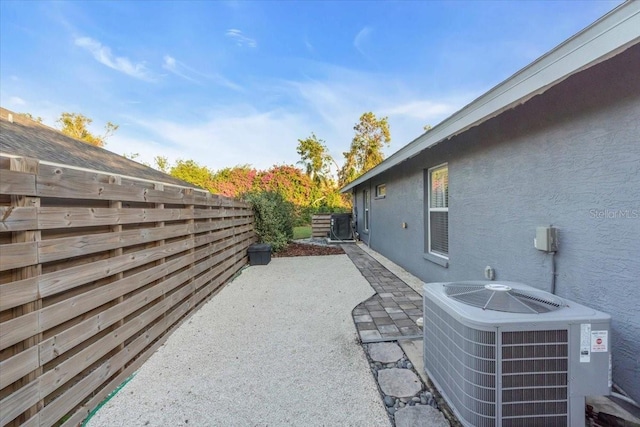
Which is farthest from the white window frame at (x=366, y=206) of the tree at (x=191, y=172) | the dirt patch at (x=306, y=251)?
the tree at (x=191, y=172)

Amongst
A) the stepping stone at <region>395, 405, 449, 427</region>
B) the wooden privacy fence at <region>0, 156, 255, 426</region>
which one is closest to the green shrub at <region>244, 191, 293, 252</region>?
the wooden privacy fence at <region>0, 156, 255, 426</region>

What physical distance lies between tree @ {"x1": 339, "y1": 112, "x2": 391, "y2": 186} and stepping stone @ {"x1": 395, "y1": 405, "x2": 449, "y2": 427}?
19472 mm

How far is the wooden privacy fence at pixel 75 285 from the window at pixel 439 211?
3.90 m

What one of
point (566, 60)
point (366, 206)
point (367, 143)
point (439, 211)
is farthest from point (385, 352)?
point (367, 143)

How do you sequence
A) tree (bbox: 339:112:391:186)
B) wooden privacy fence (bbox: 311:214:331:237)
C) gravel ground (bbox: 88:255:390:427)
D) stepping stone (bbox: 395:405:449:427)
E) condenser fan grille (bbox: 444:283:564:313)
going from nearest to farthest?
condenser fan grille (bbox: 444:283:564:313) < stepping stone (bbox: 395:405:449:427) < gravel ground (bbox: 88:255:390:427) < wooden privacy fence (bbox: 311:214:331:237) < tree (bbox: 339:112:391:186)

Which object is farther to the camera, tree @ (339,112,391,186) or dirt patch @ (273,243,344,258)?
tree @ (339,112,391,186)

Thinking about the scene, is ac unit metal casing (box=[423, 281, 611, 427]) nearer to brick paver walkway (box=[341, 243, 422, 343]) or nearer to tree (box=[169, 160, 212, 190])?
brick paver walkway (box=[341, 243, 422, 343])

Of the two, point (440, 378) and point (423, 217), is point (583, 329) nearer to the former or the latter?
point (440, 378)

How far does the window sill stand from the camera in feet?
14.1

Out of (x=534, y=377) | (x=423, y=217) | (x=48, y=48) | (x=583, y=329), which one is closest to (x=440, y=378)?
(x=534, y=377)

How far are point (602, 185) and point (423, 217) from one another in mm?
3258

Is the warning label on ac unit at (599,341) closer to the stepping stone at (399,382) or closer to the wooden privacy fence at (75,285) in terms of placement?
the stepping stone at (399,382)

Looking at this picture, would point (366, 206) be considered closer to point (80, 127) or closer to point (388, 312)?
point (388, 312)

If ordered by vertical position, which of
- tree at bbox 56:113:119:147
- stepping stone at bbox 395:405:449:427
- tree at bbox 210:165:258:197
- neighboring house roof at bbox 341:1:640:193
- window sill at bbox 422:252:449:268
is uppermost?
tree at bbox 56:113:119:147
